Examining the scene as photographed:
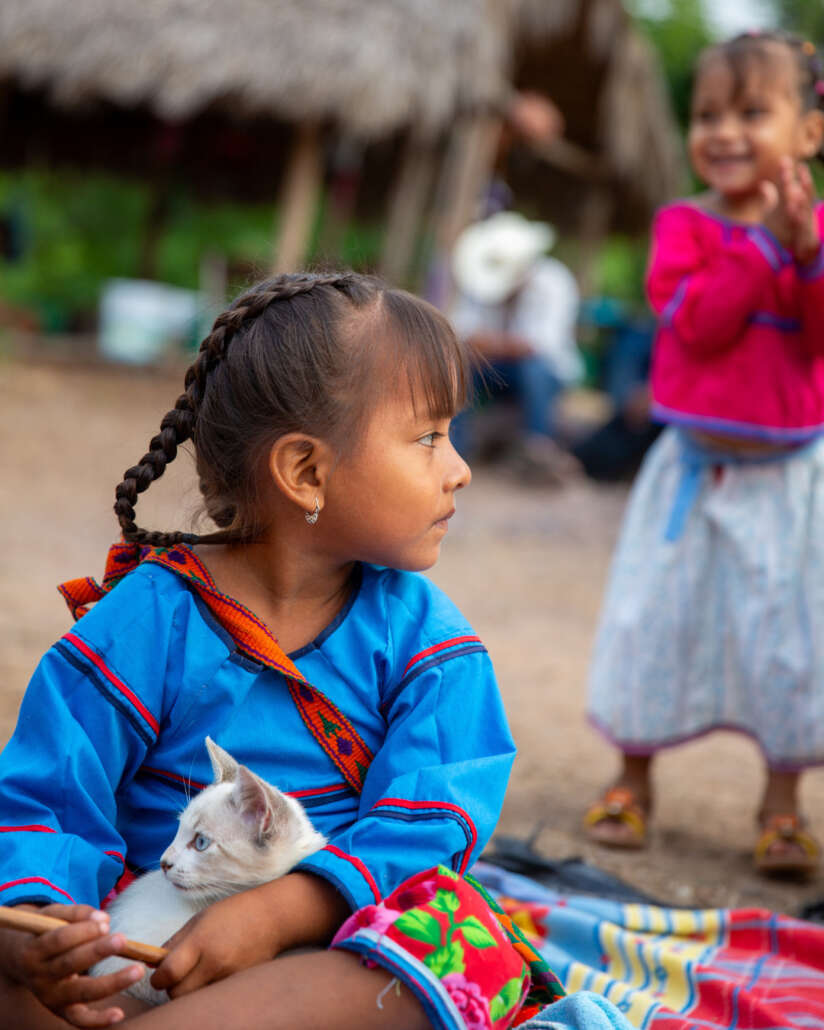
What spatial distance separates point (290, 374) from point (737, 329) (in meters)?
1.43

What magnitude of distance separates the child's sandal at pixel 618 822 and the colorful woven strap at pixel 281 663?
1.47 metres

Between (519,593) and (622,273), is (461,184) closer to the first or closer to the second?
(519,593)

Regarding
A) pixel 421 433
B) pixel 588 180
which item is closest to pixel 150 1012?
pixel 421 433

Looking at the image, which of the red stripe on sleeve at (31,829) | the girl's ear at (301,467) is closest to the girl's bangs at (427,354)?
the girl's ear at (301,467)

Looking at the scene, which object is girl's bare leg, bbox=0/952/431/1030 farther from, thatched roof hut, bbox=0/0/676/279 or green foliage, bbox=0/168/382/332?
green foliage, bbox=0/168/382/332

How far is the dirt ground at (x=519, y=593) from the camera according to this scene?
9.84ft

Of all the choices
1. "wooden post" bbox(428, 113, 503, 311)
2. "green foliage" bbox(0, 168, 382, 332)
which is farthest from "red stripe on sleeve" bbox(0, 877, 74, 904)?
"green foliage" bbox(0, 168, 382, 332)

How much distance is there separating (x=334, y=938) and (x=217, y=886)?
0.16 meters

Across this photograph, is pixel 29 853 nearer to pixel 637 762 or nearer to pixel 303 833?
pixel 303 833

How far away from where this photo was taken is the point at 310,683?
1.63m

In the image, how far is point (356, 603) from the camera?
1.72 m

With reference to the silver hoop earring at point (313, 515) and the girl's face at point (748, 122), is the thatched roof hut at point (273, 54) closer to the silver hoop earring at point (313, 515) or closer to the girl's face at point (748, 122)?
the girl's face at point (748, 122)

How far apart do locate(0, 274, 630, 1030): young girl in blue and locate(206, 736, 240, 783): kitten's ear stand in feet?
0.34

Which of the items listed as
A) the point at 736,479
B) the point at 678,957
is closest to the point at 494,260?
the point at 736,479
